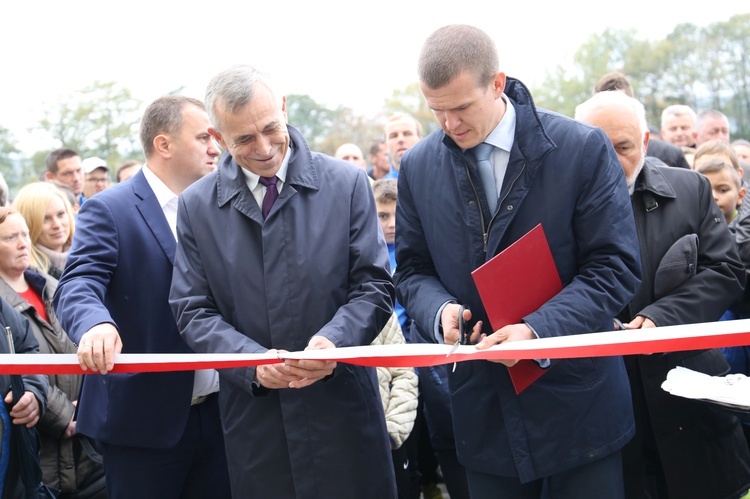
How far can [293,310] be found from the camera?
3.29 meters

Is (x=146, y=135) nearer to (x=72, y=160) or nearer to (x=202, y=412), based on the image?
(x=202, y=412)

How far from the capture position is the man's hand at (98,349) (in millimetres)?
3305

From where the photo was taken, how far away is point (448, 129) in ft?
10.5

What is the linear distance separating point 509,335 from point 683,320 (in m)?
1.01

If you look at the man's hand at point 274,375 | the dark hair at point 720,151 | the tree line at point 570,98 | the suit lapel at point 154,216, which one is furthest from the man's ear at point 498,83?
the tree line at point 570,98

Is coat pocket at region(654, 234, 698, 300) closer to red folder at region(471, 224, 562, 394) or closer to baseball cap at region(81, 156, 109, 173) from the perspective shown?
red folder at region(471, 224, 562, 394)

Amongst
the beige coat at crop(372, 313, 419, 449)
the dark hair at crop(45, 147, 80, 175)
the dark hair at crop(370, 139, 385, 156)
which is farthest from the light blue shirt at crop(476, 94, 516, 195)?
the dark hair at crop(45, 147, 80, 175)

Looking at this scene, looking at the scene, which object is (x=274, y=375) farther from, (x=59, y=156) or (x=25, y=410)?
(x=59, y=156)

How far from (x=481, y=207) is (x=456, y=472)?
7.45 ft

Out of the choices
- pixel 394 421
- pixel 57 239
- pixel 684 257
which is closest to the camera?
pixel 684 257

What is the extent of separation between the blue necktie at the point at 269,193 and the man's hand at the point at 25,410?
176cm

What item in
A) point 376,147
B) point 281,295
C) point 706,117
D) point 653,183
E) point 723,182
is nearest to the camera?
point 281,295

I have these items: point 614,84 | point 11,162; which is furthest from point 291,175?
point 11,162

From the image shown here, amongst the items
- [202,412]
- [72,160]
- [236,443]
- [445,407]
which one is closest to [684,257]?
[445,407]
